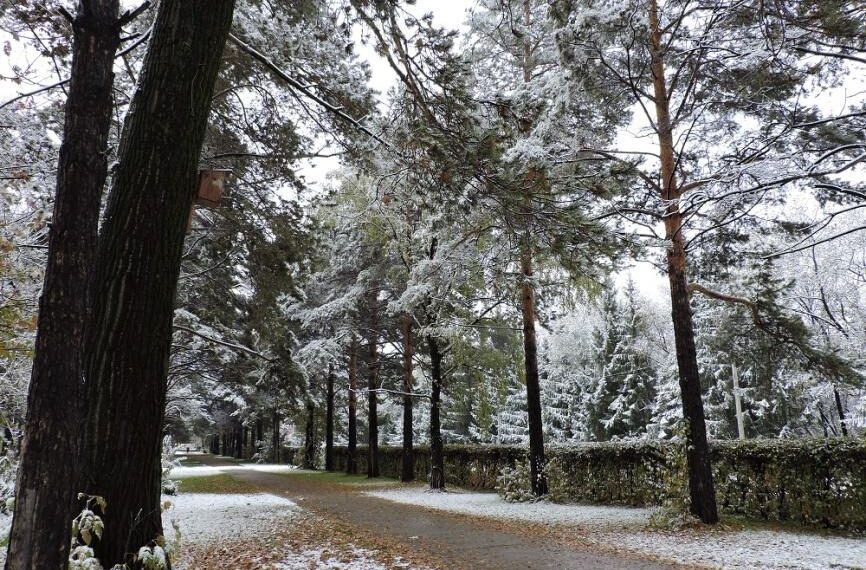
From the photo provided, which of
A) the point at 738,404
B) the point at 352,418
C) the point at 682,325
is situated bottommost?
the point at 352,418

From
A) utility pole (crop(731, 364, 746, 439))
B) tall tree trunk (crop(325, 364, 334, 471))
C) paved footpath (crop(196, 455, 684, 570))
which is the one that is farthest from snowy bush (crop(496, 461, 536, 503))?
utility pole (crop(731, 364, 746, 439))

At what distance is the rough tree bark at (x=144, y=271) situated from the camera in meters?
2.92

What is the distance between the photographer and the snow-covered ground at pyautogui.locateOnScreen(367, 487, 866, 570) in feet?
20.3

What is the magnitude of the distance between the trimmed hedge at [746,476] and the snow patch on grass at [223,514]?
259 inches

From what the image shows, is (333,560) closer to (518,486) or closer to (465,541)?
(465,541)

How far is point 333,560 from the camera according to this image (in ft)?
21.1

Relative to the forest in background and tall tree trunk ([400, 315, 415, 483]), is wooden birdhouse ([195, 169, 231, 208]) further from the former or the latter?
tall tree trunk ([400, 315, 415, 483])

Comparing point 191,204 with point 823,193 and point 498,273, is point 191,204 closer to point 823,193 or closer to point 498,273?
Result: point 498,273

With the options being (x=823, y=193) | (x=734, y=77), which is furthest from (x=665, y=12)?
(x=823, y=193)

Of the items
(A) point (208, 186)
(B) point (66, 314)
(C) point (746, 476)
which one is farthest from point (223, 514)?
(B) point (66, 314)

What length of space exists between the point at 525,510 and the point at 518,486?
1884 mm

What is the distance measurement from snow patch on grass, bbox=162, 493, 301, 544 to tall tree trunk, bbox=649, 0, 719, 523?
7302 millimetres

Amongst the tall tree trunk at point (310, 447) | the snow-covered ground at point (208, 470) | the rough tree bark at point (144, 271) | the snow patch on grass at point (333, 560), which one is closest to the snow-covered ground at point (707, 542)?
the snow patch on grass at point (333, 560)

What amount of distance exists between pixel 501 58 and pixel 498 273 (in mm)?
5988
